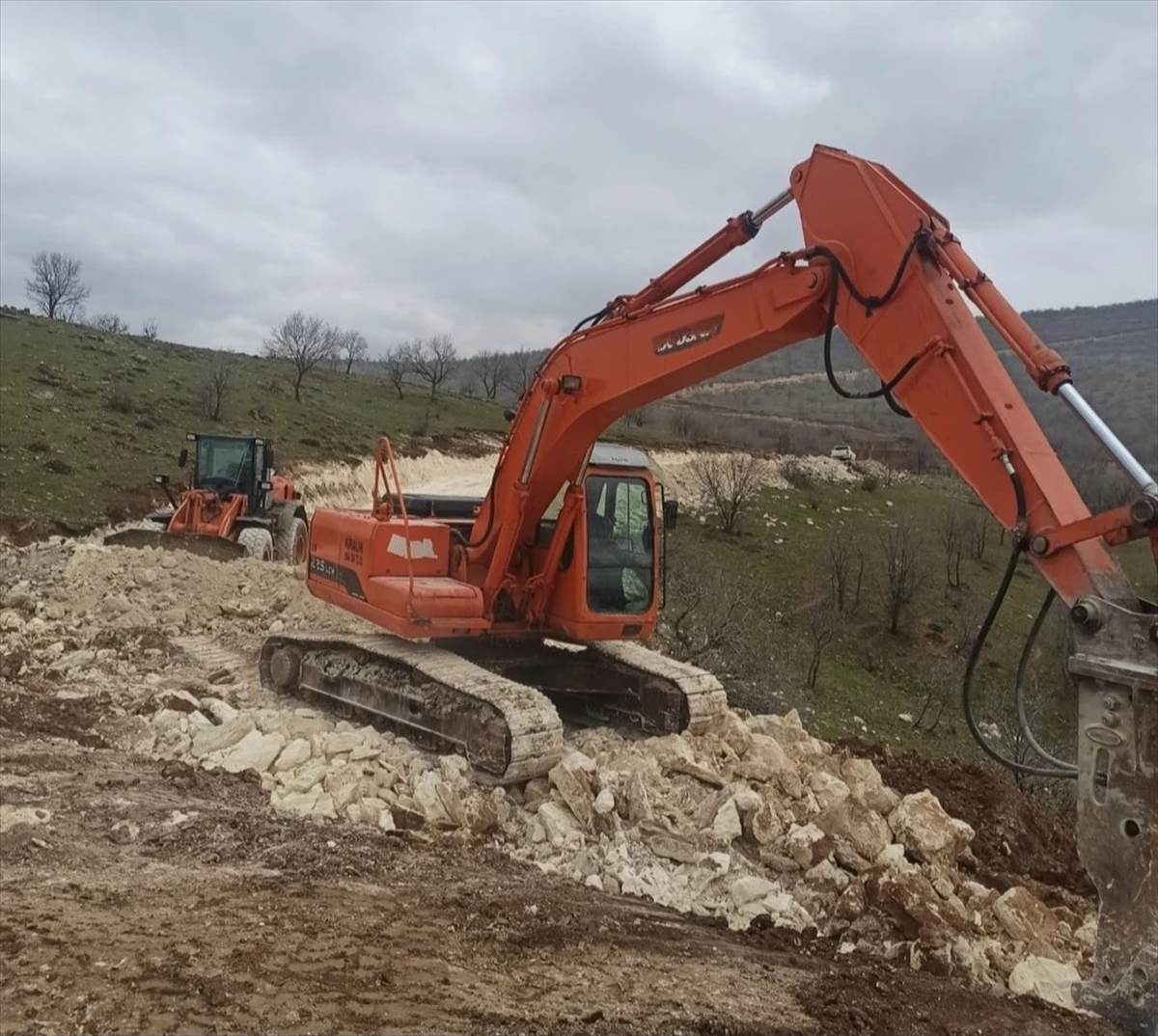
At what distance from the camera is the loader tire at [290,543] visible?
17.2 m

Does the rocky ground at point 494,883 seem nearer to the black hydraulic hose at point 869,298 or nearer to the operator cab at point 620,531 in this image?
the operator cab at point 620,531

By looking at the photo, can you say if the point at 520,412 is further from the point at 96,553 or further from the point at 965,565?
the point at 965,565

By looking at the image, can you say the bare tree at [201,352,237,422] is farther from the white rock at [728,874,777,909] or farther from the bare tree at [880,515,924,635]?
the white rock at [728,874,777,909]

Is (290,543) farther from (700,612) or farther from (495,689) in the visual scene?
(495,689)

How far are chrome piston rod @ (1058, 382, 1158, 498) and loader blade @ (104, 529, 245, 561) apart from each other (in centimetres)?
1250

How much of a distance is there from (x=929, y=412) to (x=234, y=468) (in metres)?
15.0

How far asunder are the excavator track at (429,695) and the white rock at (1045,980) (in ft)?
10.7

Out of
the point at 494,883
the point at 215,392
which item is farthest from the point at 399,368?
the point at 494,883

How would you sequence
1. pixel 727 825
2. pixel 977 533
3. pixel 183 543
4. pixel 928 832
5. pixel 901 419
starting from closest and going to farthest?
pixel 928 832, pixel 727 825, pixel 183 543, pixel 977 533, pixel 901 419

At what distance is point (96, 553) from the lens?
1341 centimetres

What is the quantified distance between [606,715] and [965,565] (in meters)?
29.5

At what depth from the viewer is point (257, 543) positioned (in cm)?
1597

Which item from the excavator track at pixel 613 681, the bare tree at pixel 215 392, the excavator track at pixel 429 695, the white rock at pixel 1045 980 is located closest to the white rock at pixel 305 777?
the excavator track at pixel 429 695

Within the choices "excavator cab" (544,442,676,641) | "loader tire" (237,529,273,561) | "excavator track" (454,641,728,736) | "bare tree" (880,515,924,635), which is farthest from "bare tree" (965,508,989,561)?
"excavator cab" (544,442,676,641)
